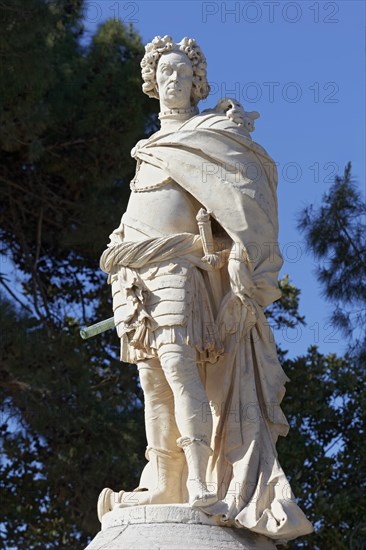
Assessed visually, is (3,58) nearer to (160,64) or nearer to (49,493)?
(49,493)

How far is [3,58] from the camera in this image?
41.1ft

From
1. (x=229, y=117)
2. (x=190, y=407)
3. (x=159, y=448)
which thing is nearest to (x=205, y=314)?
(x=190, y=407)

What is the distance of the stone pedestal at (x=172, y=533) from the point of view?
22.6 feet

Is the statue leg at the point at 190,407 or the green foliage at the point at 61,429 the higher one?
the green foliage at the point at 61,429

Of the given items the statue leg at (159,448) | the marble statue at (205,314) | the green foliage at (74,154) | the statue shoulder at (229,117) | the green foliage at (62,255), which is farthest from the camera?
the green foliage at (74,154)

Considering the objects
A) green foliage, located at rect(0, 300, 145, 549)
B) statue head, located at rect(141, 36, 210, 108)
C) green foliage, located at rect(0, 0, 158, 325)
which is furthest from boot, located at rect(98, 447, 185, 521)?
green foliage, located at rect(0, 0, 158, 325)

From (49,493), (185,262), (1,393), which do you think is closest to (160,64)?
(185,262)

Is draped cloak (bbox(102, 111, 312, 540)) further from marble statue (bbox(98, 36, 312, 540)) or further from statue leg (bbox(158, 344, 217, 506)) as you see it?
statue leg (bbox(158, 344, 217, 506))

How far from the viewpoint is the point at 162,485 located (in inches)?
289

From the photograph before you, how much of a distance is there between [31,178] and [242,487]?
7.37 meters

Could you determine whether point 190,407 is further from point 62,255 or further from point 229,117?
point 62,255

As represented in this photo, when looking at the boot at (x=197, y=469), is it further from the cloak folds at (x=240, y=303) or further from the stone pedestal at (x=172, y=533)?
the cloak folds at (x=240, y=303)

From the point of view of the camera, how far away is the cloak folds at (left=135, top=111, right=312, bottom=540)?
24.0ft

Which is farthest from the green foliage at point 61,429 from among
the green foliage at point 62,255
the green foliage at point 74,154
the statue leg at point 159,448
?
the statue leg at point 159,448
